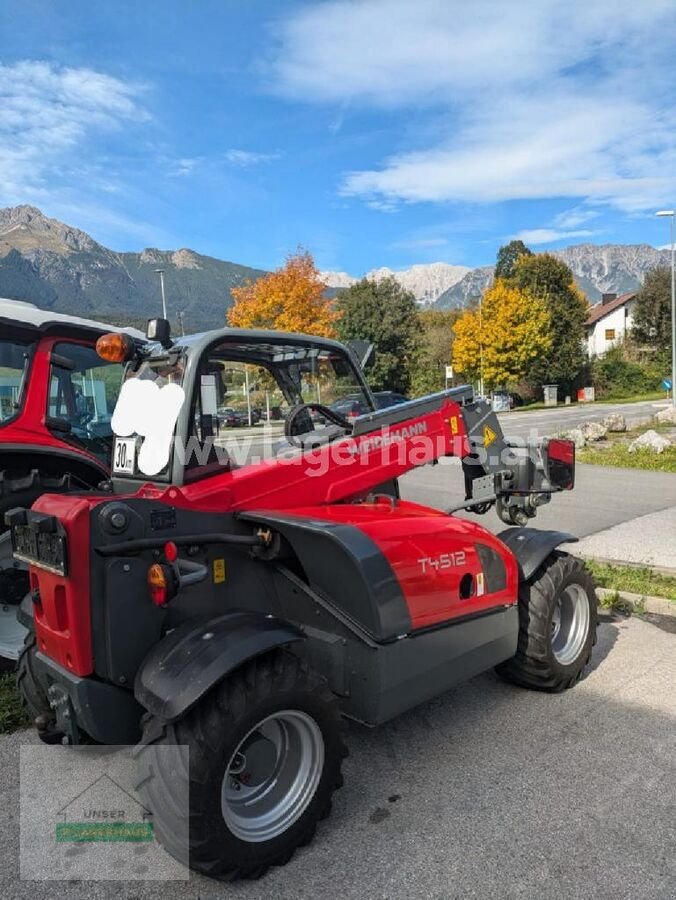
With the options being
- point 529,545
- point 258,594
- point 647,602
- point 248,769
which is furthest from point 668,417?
point 248,769

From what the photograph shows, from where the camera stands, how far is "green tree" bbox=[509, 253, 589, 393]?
168 ft

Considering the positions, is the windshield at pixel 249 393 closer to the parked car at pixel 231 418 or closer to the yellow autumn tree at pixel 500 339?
the parked car at pixel 231 418

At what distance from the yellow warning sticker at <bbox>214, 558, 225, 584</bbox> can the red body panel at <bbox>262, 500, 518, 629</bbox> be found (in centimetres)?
43

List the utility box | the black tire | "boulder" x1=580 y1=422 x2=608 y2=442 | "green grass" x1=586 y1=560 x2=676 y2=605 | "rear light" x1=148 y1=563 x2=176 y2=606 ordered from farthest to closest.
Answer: the utility box
"boulder" x1=580 y1=422 x2=608 y2=442
"green grass" x1=586 y1=560 x2=676 y2=605
the black tire
"rear light" x1=148 y1=563 x2=176 y2=606

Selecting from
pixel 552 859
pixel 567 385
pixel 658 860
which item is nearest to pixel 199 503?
pixel 552 859

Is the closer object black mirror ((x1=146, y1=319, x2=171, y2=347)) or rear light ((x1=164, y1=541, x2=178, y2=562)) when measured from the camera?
rear light ((x1=164, y1=541, x2=178, y2=562))

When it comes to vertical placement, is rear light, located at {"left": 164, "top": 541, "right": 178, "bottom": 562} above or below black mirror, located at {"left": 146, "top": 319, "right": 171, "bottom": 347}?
below

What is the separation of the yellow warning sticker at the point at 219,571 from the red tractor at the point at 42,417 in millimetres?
2134

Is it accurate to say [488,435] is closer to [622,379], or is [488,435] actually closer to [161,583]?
[161,583]

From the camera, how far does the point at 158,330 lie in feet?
11.4

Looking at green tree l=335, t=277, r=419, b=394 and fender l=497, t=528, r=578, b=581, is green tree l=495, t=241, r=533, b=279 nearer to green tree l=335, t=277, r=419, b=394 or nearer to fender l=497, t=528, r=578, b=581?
green tree l=335, t=277, r=419, b=394

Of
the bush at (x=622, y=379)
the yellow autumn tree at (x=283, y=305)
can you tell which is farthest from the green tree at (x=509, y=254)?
the yellow autumn tree at (x=283, y=305)

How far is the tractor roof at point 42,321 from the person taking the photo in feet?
17.2

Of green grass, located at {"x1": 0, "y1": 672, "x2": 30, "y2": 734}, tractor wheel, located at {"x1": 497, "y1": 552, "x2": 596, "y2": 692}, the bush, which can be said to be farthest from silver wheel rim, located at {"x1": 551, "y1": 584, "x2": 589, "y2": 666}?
the bush
